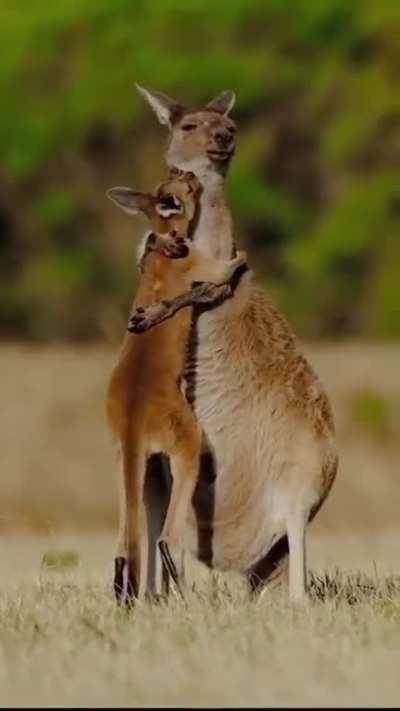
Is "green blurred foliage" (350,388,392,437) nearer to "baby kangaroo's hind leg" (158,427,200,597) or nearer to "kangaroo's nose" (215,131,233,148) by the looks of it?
"kangaroo's nose" (215,131,233,148)

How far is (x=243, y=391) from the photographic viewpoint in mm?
7793

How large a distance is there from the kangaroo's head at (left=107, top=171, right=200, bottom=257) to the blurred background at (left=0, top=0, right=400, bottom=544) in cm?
1615

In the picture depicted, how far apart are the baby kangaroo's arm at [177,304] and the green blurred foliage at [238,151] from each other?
16900 mm

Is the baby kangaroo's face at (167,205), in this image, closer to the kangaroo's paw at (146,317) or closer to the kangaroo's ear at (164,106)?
the kangaroo's paw at (146,317)

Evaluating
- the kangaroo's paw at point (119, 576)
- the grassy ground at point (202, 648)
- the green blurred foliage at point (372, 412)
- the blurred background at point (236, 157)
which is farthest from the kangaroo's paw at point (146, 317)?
the blurred background at point (236, 157)

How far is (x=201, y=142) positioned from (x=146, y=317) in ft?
2.65

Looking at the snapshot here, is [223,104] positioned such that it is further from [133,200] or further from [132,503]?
[132,503]

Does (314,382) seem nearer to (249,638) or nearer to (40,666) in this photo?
(249,638)

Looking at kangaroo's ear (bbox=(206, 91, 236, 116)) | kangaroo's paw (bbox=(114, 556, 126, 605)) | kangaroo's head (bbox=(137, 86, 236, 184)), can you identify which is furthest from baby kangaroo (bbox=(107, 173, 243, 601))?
kangaroo's ear (bbox=(206, 91, 236, 116))

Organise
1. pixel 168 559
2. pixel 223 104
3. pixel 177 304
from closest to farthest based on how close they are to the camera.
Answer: pixel 168 559
pixel 177 304
pixel 223 104

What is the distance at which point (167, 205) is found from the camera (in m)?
7.71

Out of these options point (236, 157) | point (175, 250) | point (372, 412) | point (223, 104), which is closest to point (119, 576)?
point (175, 250)

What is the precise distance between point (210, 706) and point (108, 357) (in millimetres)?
15831

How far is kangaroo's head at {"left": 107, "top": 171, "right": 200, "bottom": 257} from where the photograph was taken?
7660mm
